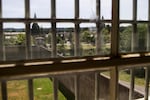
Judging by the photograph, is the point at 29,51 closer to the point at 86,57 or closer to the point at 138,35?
the point at 86,57

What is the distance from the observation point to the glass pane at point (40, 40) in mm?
2486

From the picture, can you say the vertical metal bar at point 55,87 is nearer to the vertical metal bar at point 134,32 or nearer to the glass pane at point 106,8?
the glass pane at point 106,8

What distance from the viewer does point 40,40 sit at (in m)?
2.56

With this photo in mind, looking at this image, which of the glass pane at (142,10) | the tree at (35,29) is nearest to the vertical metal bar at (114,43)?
the glass pane at (142,10)

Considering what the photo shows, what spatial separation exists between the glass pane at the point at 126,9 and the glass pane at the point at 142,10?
0.11 metres

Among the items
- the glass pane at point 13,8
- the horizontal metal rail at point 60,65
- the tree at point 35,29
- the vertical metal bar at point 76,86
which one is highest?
the glass pane at point 13,8

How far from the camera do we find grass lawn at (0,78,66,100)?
2.38 metres

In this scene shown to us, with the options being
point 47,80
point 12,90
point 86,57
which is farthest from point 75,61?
point 12,90

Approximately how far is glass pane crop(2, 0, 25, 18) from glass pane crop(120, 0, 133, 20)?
1142 mm

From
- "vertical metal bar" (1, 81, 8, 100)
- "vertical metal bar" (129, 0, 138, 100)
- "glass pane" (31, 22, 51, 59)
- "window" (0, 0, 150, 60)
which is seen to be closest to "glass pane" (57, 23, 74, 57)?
"window" (0, 0, 150, 60)

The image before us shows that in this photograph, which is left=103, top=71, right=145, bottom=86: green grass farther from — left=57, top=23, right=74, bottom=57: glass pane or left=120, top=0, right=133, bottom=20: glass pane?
left=120, top=0, right=133, bottom=20: glass pane

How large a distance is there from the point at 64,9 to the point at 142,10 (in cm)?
102

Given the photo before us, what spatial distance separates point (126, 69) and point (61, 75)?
0.79 meters

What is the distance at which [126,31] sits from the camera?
3.01 meters
